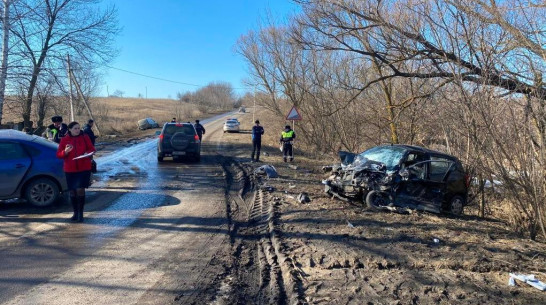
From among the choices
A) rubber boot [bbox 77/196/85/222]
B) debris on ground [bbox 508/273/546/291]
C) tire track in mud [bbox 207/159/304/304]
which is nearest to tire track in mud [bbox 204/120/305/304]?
tire track in mud [bbox 207/159/304/304]

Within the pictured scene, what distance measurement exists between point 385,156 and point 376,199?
122cm

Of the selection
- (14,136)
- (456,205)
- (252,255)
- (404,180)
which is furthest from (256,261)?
(456,205)

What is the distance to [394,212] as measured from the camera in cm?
798

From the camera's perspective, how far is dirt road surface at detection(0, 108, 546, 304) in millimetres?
4043

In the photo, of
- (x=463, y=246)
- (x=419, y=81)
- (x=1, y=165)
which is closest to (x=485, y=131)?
(x=463, y=246)

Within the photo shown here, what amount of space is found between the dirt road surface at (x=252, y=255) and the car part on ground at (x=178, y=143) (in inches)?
255

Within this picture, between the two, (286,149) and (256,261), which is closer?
(256,261)

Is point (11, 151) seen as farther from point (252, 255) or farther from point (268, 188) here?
point (268, 188)

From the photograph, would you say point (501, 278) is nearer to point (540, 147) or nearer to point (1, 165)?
point (540, 147)

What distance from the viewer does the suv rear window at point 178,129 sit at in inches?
613

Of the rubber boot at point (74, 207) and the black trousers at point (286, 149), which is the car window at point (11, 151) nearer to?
the rubber boot at point (74, 207)

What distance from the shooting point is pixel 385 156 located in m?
9.11

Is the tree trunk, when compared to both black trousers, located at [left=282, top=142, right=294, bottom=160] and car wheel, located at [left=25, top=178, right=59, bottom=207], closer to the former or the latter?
car wheel, located at [left=25, top=178, right=59, bottom=207]

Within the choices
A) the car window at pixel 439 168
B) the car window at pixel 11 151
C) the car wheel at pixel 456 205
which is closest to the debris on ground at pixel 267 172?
the car window at pixel 439 168
